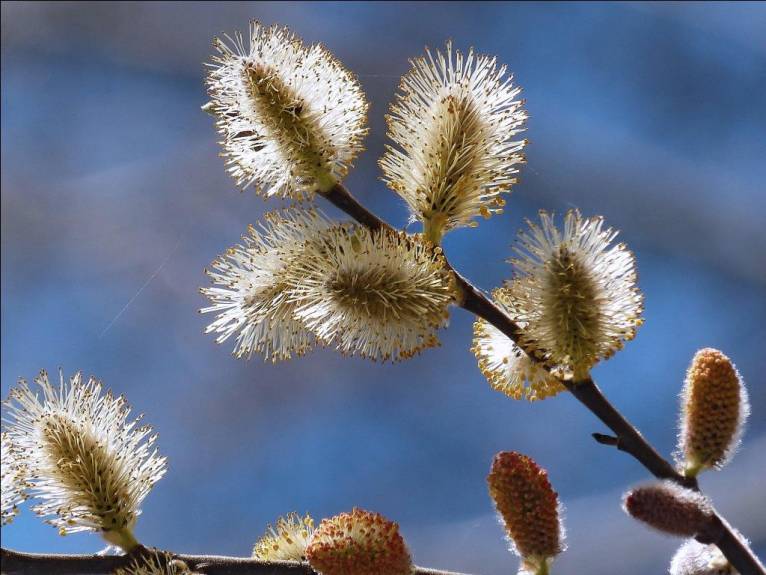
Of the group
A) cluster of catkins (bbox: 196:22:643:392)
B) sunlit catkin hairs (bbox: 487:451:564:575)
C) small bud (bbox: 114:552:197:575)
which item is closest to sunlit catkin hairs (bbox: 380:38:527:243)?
cluster of catkins (bbox: 196:22:643:392)

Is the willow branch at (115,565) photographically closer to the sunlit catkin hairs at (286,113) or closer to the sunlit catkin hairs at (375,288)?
the sunlit catkin hairs at (375,288)

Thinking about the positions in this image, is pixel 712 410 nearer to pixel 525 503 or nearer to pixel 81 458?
pixel 525 503

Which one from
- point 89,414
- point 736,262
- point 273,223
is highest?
point 736,262

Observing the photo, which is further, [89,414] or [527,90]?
[527,90]

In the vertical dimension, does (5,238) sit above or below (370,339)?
above

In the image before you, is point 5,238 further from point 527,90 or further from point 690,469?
point 690,469

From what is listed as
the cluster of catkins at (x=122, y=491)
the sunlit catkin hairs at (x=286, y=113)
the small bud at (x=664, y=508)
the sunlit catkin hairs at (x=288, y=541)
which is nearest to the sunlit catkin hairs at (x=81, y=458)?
the cluster of catkins at (x=122, y=491)

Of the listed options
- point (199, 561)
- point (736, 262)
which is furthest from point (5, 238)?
point (736, 262)
